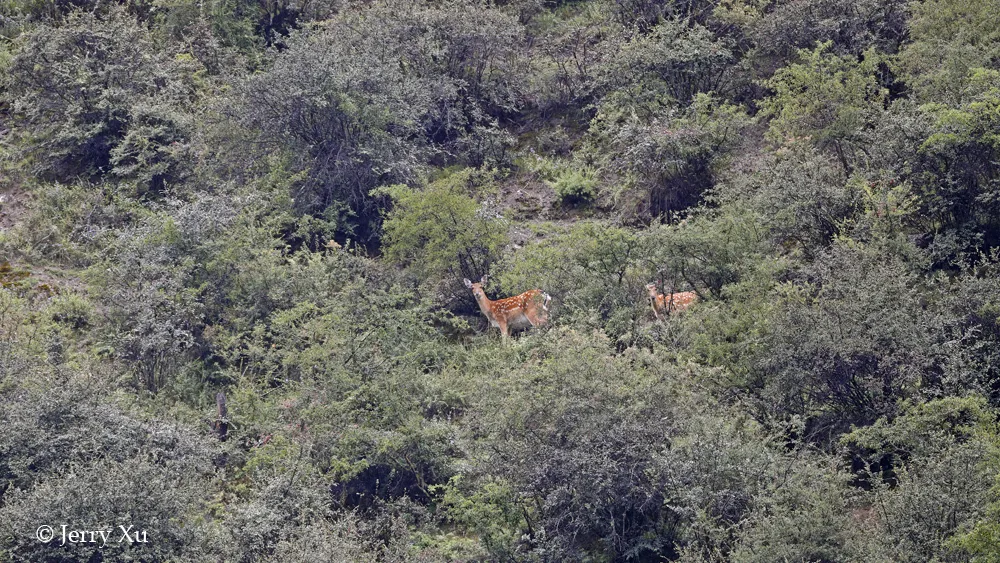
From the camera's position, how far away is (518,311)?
22.5m

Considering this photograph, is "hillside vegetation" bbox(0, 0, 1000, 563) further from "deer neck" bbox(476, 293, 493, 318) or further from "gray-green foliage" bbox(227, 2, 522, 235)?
"deer neck" bbox(476, 293, 493, 318)

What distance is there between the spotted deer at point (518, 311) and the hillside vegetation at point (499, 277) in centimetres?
38

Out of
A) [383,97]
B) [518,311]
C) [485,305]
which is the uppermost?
[383,97]

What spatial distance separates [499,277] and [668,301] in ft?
10.9

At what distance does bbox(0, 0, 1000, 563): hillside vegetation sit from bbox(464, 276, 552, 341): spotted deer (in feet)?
1.24

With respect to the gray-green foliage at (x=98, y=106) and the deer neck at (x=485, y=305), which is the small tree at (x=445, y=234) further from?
the gray-green foliage at (x=98, y=106)

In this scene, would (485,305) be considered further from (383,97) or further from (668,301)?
(383,97)

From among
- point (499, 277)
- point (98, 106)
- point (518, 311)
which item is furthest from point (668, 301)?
point (98, 106)

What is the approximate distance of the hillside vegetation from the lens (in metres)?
17.5

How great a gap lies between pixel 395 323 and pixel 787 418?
7041 mm

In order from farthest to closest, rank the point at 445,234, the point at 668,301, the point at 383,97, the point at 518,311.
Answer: the point at 383,97
the point at 445,234
the point at 518,311
the point at 668,301

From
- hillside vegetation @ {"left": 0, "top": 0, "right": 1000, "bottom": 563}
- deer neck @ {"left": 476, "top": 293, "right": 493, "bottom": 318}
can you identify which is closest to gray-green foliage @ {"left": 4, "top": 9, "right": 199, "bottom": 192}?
A: hillside vegetation @ {"left": 0, "top": 0, "right": 1000, "bottom": 563}

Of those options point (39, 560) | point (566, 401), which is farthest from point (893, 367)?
point (39, 560)

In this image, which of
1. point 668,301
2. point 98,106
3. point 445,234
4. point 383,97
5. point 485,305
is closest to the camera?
point 668,301
